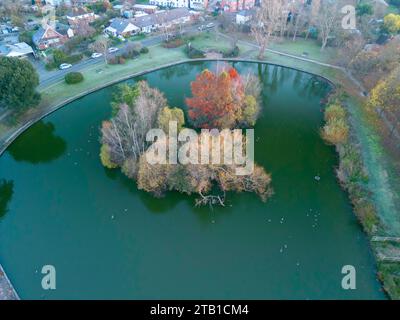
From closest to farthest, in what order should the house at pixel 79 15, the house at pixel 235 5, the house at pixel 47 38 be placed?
the house at pixel 47 38, the house at pixel 79 15, the house at pixel 235 5

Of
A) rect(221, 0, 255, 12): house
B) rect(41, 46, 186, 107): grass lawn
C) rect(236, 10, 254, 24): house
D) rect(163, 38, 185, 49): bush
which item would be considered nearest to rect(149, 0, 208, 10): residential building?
rect(221, 0, 255, 12): house

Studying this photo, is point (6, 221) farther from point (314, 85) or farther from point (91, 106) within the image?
point (314, 85)

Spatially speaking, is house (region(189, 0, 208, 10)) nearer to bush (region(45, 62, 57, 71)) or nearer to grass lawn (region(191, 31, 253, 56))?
grass lawn (region(191, 31, 253, 56))

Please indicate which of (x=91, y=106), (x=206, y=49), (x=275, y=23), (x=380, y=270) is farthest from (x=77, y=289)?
(x=275, y=23)

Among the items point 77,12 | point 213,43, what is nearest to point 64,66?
point 77,12

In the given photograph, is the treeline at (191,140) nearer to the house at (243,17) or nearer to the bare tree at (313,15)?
the bare tree at (313,15)

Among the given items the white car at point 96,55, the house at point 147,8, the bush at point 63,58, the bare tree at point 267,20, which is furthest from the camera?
the house at point 147,8

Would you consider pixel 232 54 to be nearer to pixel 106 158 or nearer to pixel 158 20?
pixel 158 20

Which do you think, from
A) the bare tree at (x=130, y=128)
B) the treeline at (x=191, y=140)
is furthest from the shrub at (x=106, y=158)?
the bare tree at (x=130, y=128)
